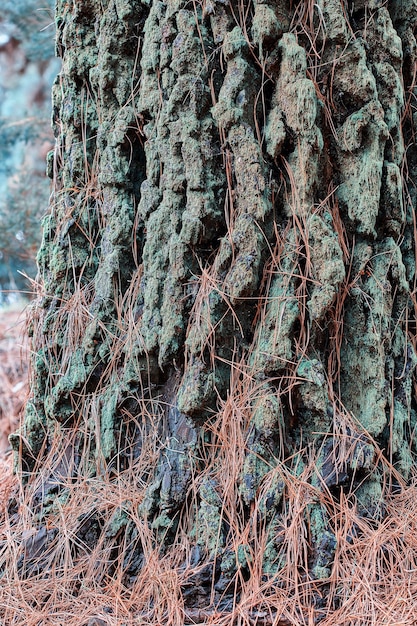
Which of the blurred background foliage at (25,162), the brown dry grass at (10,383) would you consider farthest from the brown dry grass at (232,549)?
the blurred background foliage at (25,162)

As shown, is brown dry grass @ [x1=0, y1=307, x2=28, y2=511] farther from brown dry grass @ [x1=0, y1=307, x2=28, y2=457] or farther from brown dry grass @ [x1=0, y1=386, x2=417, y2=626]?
brown dry grass @ [x1=0, y1=386, x2=417, y2=626]

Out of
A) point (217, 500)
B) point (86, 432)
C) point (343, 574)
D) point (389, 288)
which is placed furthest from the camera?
point (86, 432)

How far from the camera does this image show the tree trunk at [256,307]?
1529 millimetres

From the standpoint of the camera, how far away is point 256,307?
164cm

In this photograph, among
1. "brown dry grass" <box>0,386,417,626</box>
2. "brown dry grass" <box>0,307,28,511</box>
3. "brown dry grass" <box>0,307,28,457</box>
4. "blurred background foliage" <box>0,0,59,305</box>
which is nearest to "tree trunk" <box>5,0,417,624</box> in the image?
"brown dry grass" <box>0,386,417,626</box>

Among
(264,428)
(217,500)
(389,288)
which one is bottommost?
(217,500)

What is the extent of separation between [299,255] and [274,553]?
73 centimetres

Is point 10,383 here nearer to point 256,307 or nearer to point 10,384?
point 10,384

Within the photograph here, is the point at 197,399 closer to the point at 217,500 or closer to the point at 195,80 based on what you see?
the point at 217,500

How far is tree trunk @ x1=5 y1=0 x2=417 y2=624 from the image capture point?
1.53 meters

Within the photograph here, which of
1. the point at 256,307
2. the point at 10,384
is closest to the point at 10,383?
the point at 10,384

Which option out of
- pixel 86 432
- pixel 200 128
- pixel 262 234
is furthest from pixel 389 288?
pixel 86 432

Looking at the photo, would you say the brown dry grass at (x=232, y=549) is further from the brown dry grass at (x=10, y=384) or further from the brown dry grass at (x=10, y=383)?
the brown dry grass at (x=10, y=383)

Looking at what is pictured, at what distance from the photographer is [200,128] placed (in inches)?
64.7
